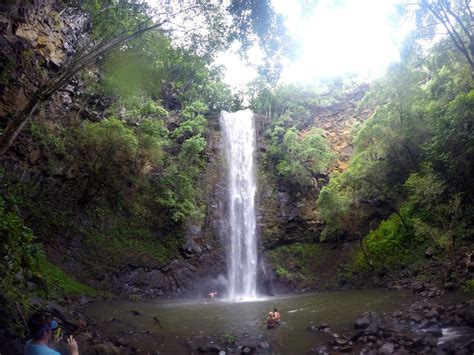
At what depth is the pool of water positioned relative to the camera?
31.3 feet

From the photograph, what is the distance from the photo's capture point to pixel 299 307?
48.0 feet

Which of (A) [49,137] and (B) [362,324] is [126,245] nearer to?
(A) [49,137]

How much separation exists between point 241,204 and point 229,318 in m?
12.7

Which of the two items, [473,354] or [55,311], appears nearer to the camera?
[473,354]

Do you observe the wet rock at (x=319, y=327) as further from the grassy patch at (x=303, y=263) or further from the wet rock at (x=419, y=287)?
the grassy patch at (x=303, y=263)

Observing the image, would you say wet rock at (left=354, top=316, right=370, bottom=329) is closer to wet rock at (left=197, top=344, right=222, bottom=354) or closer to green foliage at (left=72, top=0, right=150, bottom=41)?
wet rock at (left=197, top=344, right=222, bottom=354)

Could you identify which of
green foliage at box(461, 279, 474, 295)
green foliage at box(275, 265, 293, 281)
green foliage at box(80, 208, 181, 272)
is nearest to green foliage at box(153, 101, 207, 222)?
green foliage at box(80, 208, 181, 272)

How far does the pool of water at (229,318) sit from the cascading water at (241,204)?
4.60 m

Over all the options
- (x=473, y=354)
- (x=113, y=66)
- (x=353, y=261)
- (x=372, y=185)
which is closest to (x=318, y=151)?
(x=372, y=185)

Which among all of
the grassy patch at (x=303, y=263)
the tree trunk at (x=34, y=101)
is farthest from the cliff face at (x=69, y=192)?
the tree trunk at (x=34, y=101)

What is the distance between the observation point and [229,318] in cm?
1260

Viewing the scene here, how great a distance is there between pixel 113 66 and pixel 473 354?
14.6m

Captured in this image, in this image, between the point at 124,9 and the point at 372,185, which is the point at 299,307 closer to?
the point at 372,185

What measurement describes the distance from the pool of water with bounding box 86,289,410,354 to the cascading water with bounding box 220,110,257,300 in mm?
4600
